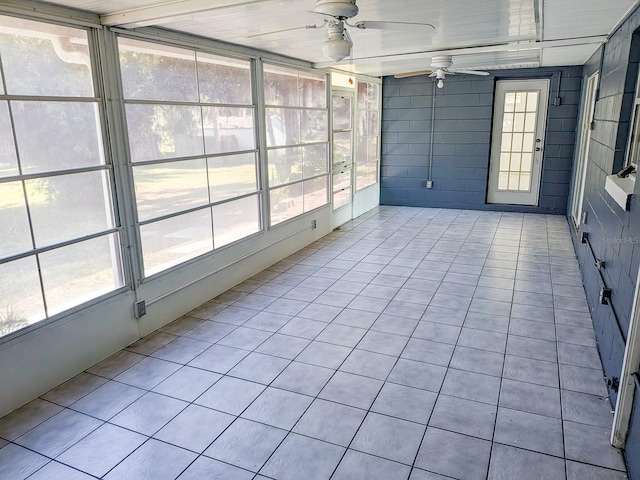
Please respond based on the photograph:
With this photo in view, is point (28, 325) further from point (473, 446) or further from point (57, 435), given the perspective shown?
point (473, 446)

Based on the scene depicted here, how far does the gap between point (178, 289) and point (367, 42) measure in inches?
107

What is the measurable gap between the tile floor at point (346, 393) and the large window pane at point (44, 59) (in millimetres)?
1736

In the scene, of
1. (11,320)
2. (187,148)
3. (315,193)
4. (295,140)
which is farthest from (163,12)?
(315,193)

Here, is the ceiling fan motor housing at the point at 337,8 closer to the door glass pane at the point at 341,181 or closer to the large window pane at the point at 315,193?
the large window pane at the point at 315,193

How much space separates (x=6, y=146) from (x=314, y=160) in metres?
3.76

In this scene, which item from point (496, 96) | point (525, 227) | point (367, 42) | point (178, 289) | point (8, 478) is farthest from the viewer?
point (496, 96)

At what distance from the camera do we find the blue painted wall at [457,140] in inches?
264

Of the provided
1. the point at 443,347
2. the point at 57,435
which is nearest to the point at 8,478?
the point at 57,435

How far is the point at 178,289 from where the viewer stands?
3.61m

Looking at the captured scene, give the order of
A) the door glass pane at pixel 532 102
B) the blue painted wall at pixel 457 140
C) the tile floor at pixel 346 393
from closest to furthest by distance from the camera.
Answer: the tile floor at pixel 346 393 < the blue painted wall at pixel 457 140 < the door glass pane at pixel 532 102

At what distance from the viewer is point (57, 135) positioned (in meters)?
2.63

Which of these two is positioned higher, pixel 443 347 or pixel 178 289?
pixel 178 289

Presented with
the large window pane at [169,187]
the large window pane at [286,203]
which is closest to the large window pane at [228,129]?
the large window pane at [169,187]

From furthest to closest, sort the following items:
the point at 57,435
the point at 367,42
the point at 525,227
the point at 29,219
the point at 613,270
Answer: the point at 525,227 < the point at 367,42 < the point at 613,270 < the point at 29,219 < the point at 57,435
